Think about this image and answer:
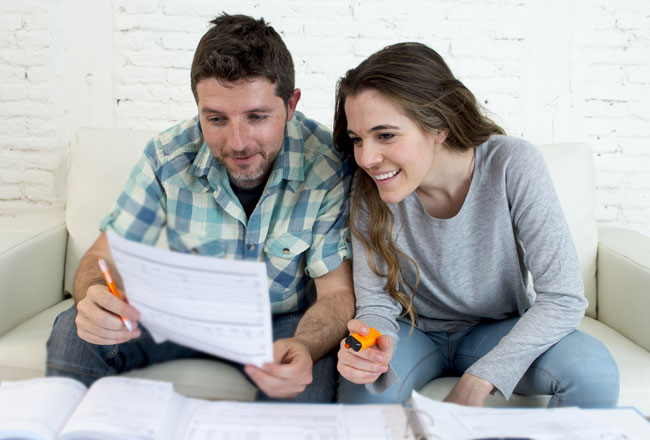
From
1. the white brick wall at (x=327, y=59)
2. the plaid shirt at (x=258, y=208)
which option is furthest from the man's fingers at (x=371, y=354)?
the white brick wall at (x=327, y=59)

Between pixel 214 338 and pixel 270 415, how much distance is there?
115 millimetres

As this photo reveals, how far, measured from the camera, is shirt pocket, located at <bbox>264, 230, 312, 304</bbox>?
2.81 ft

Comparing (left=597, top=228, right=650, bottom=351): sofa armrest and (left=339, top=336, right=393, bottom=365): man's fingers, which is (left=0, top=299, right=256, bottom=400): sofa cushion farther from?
(left=597, top=228, right=650, bottom=351): sofa armrest

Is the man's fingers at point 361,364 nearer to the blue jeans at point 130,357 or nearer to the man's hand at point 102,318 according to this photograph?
the blue jeans at point 130,357

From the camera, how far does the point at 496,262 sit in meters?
1.00

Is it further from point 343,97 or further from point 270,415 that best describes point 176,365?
point 343,97

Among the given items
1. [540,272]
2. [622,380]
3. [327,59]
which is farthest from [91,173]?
[622,380]

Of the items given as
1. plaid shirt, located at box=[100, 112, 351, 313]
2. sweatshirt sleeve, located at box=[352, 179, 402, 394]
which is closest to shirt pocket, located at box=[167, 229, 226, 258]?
plaid shirt, located at box=[100, 112, 351, 313]

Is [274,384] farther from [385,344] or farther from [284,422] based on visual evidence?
[385,344]

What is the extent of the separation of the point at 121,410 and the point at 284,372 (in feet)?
0.61

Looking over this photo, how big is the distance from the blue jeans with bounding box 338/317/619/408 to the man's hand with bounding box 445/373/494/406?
6 centimetres

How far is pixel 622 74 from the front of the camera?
1.59 metres

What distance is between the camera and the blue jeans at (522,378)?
72 centimetres

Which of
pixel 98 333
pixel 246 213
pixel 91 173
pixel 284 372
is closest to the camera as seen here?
pixel 284 372
